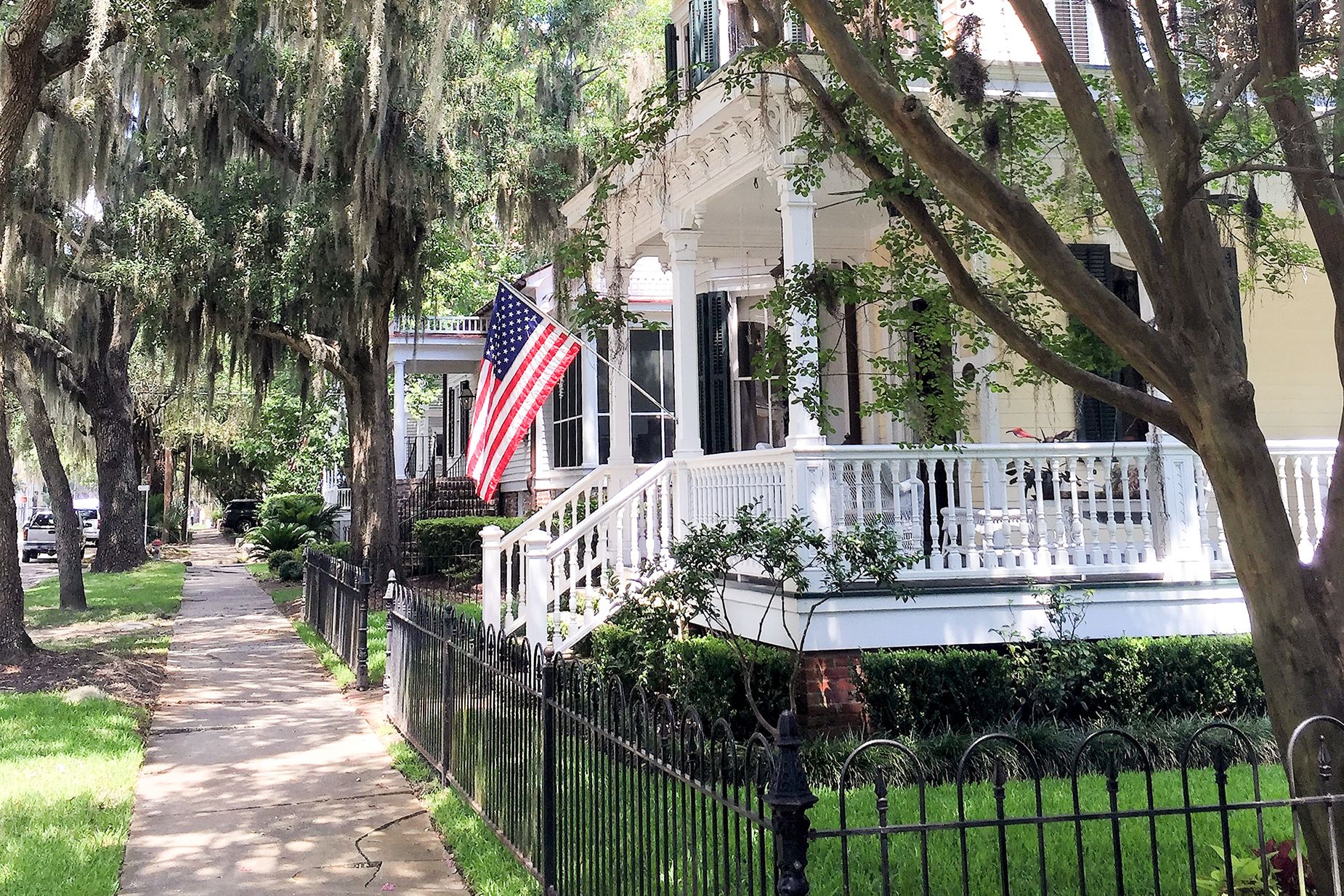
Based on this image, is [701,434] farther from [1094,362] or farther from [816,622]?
[1094,362]

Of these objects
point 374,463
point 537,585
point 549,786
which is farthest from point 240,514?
point 549,786

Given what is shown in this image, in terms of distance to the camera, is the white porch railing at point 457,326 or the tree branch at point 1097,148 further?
the white porch railing at point 457,326

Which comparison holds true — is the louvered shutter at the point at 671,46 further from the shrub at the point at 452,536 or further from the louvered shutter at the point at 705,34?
the shrub at the point at 452,536

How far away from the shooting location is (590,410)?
18625 millimetres

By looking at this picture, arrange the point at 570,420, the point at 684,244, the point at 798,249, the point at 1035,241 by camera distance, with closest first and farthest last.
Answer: the point at 1035,241
the point at 798,249
the point at 684,244
the point at 570,420

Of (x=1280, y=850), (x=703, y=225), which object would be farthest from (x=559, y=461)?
(x=1280, y=850)

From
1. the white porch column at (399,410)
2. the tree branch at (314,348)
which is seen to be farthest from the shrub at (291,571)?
the tree branch at (314,348)

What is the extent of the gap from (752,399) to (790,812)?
10567mm

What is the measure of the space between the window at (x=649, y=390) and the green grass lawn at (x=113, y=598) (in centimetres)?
881

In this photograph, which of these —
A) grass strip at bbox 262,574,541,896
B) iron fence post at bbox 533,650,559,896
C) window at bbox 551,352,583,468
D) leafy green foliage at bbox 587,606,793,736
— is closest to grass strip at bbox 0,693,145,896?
grass strip at bbox 262,574,541,896

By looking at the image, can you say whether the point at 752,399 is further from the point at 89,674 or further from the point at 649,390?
the point at 649,390

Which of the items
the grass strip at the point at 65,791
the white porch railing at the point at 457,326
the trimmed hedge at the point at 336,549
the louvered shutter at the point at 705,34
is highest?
A: the louvered shutter at the point at 705,34

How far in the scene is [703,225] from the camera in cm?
1249

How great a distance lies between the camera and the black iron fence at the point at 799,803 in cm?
363
